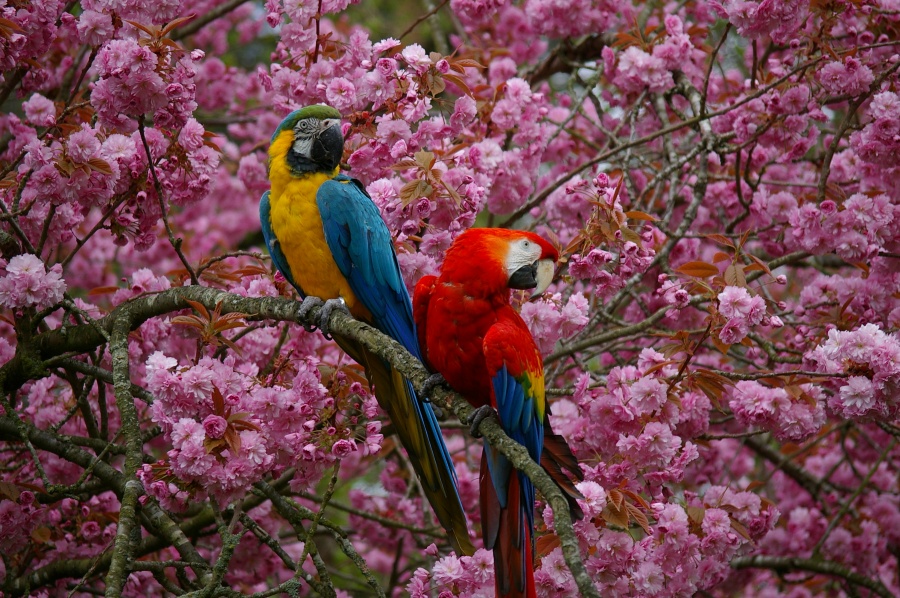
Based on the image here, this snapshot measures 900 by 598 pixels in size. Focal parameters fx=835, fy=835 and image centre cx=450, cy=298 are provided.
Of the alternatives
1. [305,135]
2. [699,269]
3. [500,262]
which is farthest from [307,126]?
[699,269]

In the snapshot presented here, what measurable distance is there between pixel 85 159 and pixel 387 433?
6.31ft

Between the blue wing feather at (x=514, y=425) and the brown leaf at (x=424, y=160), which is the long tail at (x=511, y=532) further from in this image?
the brown leaf at (x=424, y=160)

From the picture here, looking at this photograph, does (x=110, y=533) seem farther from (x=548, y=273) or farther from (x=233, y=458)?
(x=548, y=273)

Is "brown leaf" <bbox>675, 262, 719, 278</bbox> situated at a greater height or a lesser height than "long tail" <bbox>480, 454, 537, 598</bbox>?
greater

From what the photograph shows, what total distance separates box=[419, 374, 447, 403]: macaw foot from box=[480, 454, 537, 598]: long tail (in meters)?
0.29

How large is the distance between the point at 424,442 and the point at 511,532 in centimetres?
53

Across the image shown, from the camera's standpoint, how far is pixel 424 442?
313 centimetres

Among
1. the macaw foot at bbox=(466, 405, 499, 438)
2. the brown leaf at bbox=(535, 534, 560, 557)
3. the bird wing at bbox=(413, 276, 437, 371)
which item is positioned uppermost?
the bird wing at bbox=(413, 276, 437, 371)

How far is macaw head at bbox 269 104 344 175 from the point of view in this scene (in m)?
3.34

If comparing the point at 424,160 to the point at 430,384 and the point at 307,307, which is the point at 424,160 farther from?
the point at 430,384

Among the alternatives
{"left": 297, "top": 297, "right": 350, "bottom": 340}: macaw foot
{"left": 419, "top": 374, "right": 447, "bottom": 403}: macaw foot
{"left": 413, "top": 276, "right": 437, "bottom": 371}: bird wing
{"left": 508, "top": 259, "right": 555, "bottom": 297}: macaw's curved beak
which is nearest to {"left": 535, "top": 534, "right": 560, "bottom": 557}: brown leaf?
{"left": 419, "top": 374, "right": 447, "bottom": 403}: macaw foot

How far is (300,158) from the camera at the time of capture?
3363mm

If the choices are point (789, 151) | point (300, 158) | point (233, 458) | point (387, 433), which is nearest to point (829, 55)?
point (789, 151)

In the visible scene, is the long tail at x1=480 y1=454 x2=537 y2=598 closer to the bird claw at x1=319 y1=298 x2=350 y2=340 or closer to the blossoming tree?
the blossoming tree
